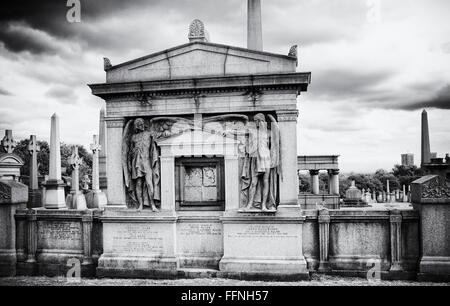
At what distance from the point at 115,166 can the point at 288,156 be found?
4.05m

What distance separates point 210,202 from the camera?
28.6 ft

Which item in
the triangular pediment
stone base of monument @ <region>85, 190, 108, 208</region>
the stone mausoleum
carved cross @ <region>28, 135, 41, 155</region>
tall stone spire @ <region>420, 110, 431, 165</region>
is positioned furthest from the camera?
tall stone spire @ <region>420, 110, 431, 165</region>

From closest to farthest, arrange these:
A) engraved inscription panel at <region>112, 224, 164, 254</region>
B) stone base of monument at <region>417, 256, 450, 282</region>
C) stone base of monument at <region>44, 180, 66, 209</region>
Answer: stone base of monument at <region>417, 256, 450, 282</region> → engraved inscription panel at <region>112, 224, 164, 254</region> → stone base of monument at <region>44, 180, 66, 209</region>

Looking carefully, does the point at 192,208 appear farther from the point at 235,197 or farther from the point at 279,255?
the point at 279,255

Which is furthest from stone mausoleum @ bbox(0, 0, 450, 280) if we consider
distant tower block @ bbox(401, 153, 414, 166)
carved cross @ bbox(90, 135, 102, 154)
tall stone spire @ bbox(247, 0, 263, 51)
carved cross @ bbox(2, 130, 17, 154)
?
distant tower block @ bbox(401, 153, 414, 166)

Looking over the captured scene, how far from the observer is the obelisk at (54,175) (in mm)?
14898

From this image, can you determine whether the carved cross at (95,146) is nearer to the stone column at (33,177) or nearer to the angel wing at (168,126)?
the stone column at (33,177)

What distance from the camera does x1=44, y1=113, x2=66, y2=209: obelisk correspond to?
14.9 meters

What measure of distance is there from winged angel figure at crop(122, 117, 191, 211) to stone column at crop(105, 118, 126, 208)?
0.46 ft

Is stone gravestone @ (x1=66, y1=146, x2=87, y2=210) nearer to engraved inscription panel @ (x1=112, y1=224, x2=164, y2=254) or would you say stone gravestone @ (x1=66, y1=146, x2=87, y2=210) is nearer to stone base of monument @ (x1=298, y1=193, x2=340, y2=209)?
engraved inscription panel @ (x1=112, y1=224, x2=164, y2=254)

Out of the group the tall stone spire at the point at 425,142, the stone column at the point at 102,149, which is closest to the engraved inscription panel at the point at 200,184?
the stone column at the point at 102,149

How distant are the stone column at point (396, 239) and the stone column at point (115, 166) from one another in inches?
237

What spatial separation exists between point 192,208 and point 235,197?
1.13 meters
